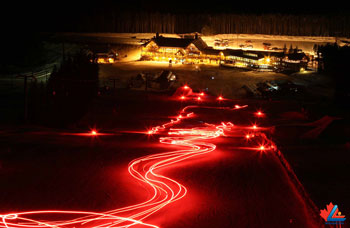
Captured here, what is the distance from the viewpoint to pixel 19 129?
69.0 feet

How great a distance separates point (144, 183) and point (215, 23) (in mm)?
52918

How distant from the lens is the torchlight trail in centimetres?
948

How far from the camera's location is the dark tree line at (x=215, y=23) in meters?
59.4

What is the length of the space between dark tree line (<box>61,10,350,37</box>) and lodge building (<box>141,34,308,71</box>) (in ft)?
40.8

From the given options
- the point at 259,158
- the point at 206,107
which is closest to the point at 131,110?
the point at 206,107

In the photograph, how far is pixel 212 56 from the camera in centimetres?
4869

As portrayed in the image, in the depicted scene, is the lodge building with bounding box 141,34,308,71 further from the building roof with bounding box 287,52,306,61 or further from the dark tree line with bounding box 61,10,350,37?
the dark tree line with bounding box 61,10,350,37

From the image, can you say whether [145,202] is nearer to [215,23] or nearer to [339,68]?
[339,68]

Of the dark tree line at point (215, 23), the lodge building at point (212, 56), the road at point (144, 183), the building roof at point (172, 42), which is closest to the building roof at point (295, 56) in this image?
the lodge building at point (212, 56)

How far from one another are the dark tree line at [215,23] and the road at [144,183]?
143 feet

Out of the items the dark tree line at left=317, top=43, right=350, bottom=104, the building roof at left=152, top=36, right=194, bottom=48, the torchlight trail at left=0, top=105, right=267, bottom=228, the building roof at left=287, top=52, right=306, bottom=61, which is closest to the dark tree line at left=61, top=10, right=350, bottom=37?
the building roof at left=152, top=36, right=194, bottom=48

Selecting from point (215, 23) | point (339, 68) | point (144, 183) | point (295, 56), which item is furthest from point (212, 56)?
point (144, 183)

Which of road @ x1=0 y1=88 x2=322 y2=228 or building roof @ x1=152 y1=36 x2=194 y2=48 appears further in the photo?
building roof @ x1=152 y1=36 x2=194 y2=48

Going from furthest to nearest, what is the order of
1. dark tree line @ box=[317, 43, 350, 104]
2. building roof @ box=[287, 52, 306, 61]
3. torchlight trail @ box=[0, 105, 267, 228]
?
1. building roof @ box=[287, 52, 306, 61]
2. dark tree line @ box=[317, 43, 350, 104]
3. torchlight trail @ box=[0, 105, 267, 228]
